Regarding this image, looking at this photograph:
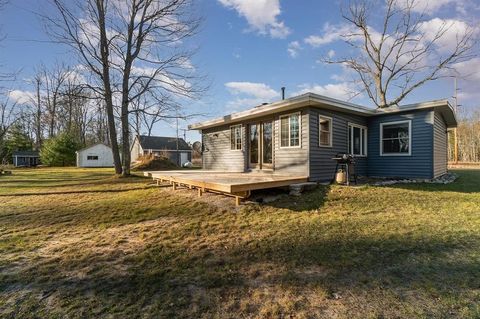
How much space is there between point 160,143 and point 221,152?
27.5 metres

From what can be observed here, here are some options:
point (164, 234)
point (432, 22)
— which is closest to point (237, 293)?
point (164, 234)

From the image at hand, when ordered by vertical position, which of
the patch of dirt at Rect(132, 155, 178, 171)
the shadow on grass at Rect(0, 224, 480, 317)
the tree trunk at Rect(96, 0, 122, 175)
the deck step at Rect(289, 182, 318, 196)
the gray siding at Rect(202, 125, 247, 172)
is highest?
the tree trunk at Rect(96, 0, 122, 175)

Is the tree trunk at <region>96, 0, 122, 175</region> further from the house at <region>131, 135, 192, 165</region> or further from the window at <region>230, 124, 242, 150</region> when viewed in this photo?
the house at <region>131, 135, 192, 165</region>

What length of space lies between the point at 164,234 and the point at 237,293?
221 cm

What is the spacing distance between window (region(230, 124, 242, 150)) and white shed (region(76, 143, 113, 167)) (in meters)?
27.3

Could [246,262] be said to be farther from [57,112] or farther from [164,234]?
[57,112]

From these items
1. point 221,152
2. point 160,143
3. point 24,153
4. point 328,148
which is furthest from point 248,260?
point 24,153

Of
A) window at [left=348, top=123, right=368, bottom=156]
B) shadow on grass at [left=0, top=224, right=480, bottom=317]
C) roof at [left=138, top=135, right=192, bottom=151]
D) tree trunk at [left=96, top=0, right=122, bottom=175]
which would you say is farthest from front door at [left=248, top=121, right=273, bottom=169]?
roof at [left=138, top=135, right=192, bottom=151]

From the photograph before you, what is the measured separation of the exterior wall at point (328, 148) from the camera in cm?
795

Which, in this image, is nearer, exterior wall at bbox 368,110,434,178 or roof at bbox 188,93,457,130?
roof at bbox 188,93,457,130

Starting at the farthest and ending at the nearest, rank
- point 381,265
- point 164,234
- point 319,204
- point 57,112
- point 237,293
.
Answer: point 57,112 → point 319,204 → point 164,234 → point 381,265 → point 237,293

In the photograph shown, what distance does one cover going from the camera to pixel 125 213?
600cm

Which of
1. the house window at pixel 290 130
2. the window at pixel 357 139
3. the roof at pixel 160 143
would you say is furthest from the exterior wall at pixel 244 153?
the roof at pixel 160 143

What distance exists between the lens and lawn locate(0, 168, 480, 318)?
245 centimetres
